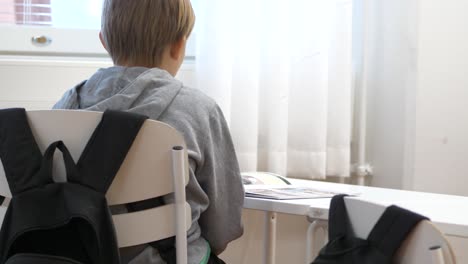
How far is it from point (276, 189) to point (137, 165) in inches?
20.5

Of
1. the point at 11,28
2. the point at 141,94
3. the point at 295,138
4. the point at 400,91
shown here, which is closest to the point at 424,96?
the point at 400,91

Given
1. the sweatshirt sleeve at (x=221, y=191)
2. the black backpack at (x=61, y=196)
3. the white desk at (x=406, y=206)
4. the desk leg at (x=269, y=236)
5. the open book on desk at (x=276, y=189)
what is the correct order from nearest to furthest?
the black backpack at (x=61, y=196), the white desk at (x=406, y=206), the sweatshirt sleeve at (x=221, y=191), the open book on desk at (x=276, y=189), the desk leg at (x=269, y=236)

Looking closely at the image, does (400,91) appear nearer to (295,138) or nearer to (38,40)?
(295,138)

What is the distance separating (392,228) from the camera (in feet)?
2.32

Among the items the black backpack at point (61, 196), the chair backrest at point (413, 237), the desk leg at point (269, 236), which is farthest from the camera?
the desk leg at point (269, 236)

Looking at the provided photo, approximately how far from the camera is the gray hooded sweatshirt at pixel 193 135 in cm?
97

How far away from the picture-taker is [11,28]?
1.91 meters

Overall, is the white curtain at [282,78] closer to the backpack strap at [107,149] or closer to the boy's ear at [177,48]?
the boy's ear at [177,48]

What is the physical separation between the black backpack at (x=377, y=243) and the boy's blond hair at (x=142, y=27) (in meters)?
0.56

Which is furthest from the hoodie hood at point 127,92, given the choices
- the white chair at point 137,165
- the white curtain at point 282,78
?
the white curtain at point 282,78

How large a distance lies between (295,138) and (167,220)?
965mm

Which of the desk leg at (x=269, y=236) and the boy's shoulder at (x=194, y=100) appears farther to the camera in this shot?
the desk leg at (x=269, y=236)

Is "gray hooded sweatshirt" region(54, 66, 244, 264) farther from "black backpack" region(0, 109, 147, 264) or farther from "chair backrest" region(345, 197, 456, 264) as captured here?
"chair backrest" region(345, 197, 456, 264)

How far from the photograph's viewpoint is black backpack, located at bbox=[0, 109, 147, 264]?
0.79 meters
